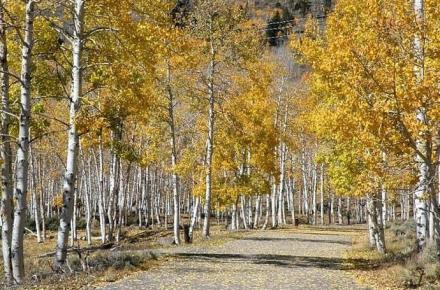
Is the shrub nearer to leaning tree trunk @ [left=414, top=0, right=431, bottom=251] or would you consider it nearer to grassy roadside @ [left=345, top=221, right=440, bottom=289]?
grassy roadside @ [left=345, top=221, right=440, bottom=289]

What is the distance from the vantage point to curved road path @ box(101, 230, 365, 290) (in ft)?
42.8

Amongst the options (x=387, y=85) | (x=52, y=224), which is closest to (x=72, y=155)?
(x=387, y=85)

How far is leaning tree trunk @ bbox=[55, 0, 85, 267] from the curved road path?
6.07 ft

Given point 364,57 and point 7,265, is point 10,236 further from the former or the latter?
point 364,57

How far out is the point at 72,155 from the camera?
13.5 meters

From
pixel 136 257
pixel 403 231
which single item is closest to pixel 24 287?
pixel 136 257

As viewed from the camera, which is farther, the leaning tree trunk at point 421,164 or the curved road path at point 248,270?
the curved road path at point 248,270

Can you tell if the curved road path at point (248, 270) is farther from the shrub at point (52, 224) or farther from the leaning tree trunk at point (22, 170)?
the shrub at point (52, 224)

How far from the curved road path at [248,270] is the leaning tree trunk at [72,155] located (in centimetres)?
185

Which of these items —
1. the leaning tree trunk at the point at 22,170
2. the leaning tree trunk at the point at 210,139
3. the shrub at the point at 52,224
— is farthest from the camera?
the shrub at the point at 52,224

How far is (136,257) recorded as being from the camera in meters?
16.7

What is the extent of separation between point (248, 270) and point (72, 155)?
608cm

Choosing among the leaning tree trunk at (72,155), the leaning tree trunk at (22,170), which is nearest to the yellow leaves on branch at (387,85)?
the leaning tree trunk at (72,155)

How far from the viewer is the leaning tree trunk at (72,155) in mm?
13258
